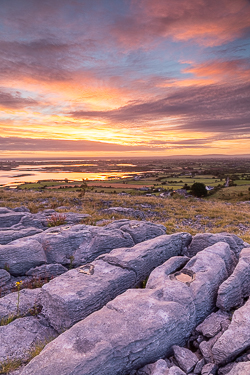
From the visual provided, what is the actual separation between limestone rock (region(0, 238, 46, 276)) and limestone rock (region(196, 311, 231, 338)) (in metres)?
9.82

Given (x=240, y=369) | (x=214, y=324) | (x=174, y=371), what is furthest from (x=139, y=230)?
(x=240, y=369)

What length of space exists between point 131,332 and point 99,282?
11.2 feet

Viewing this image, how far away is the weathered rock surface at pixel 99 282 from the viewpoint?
8547 millimetres

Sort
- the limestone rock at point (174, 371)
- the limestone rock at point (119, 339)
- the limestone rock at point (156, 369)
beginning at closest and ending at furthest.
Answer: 1. the limestone rock at point (119, 339)
2. the limestone rock at point (174, 371)
3. the limestone rock at point (156, 369)

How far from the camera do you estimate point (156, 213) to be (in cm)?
3303

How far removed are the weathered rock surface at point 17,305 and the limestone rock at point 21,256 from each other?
9.08 feet

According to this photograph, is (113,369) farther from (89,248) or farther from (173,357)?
(89,248)

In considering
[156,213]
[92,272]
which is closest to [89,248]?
[92,272]

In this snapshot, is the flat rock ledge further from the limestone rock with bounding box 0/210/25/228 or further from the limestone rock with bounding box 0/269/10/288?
the limestone rock with bounding box 0/210/25/228

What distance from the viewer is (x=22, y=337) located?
7.83m

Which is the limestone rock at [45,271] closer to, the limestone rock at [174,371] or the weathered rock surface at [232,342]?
the limestone rock at [174,371]

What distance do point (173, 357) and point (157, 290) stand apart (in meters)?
2.23

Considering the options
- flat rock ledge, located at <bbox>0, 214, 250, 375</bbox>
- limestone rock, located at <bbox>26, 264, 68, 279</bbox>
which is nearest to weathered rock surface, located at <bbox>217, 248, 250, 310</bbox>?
flat rock ledge, located at <bbox>0, 214, 250, 375</bbox>

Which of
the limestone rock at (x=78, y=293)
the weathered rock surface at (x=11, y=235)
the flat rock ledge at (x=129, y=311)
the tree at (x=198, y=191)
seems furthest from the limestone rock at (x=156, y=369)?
the tree at (x=198, y=191)
